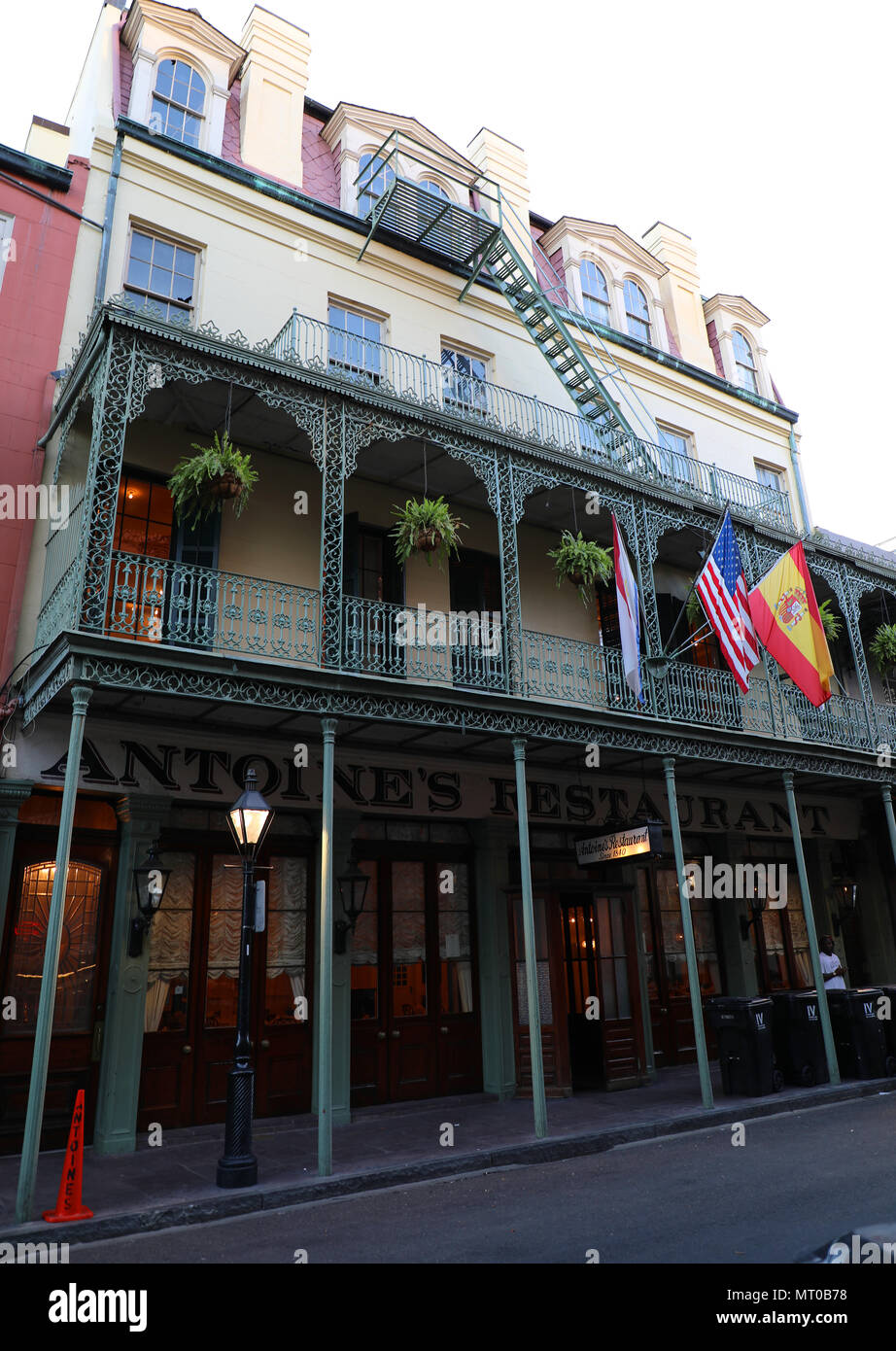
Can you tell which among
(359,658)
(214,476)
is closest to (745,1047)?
(359,658)

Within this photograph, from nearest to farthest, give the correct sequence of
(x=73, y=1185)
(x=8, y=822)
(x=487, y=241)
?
(x=73, y=1185) < (x=8, y=822) < (x=487, y=241)

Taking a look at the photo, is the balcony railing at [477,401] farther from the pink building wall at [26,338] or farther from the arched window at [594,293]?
the arched window at [594,293]

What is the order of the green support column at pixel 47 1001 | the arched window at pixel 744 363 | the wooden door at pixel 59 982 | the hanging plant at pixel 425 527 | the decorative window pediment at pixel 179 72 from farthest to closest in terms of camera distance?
the arched window at pixel 744 363 < the decorative window pediment at pixel 179 72 < the hanging plant at pixel 425 527 < the wooden door at pixel 59 982 < the green support column at pixel 47 1001

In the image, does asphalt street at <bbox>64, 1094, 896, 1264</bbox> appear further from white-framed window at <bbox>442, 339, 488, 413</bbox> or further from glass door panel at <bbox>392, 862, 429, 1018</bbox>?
white-framed window at <bbox>442, 339, 488, 413</bbox>

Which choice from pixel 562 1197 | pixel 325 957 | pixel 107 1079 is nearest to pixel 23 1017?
pixel 107 1079

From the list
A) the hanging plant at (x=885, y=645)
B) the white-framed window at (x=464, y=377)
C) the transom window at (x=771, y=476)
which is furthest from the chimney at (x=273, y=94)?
the hanging plant at (x=885, y=645)

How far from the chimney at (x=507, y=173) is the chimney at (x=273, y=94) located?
354 cm

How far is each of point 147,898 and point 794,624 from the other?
9.82m

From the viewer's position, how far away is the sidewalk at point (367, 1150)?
22.8ft

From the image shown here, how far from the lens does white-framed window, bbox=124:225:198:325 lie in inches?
451

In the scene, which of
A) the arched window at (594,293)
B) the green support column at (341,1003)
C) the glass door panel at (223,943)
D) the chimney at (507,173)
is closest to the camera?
the glass door panel at (223,943)

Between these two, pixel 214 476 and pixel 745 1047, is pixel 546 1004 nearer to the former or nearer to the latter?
pixel 745 1047

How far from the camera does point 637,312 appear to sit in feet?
58.4
